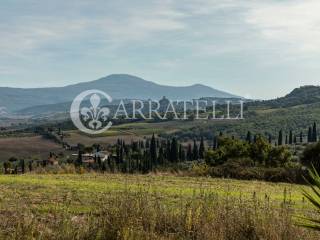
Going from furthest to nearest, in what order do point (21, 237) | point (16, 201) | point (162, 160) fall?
point (162, 160) → point (16, 201) → point (21, 237)

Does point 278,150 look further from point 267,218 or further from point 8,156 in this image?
point 8,156

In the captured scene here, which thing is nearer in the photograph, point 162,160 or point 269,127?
point 162,160

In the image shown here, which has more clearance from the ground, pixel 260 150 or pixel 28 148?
pixel 260 150

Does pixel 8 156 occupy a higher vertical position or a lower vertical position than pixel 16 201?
lower

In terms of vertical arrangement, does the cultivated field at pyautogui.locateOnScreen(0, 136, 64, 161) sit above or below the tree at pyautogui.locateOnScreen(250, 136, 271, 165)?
below

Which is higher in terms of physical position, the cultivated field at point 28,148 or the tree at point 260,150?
the tree at point 260,150

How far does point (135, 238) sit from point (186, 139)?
186m

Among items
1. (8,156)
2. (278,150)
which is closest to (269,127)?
(8,156)

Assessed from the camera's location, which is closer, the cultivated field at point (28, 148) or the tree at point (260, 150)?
the tree at point (260, 150)

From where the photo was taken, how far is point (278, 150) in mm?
45188

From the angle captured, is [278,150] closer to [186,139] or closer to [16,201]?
[16,201]

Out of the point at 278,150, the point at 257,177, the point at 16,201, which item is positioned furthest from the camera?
the point at 278,150

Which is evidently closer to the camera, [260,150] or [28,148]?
[260,150]

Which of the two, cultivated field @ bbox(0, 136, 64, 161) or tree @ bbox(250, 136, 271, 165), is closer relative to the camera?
tree @ bbox(250, 136, 271, 165)
